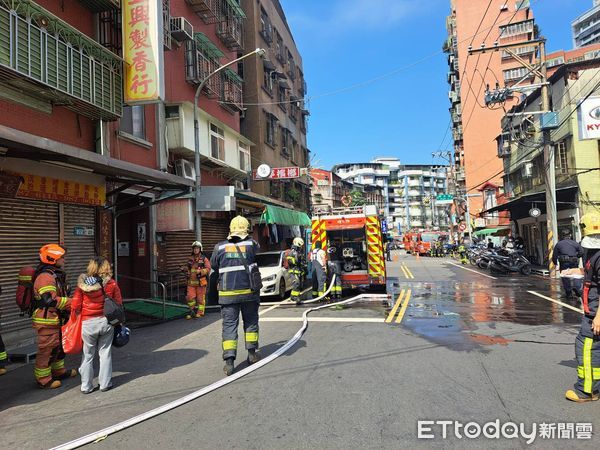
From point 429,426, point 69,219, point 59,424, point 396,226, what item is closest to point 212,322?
point 69,219

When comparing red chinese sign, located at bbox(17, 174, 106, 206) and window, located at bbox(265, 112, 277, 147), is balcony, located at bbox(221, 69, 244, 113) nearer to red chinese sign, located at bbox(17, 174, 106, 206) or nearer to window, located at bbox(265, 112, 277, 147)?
window, located at bbox(265, 112, 277, 147)

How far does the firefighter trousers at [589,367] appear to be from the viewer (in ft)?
13.9

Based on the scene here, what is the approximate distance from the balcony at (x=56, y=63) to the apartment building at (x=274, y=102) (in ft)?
43.6

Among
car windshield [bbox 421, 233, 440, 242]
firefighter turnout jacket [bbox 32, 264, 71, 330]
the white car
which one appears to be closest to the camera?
firefighter turnout jacket [bbox 32, 264, 71, 330]

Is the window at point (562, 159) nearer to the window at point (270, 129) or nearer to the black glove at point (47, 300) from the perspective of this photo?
the window at point (270, 129)

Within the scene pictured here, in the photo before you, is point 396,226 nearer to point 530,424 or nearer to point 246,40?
point 246,40

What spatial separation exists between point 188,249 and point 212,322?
7.47 metres

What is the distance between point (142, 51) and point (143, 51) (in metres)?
0.03

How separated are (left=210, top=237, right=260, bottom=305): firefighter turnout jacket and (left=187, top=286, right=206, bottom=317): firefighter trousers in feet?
15.4

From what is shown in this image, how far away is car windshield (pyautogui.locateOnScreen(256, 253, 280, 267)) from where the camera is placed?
14395 millimetres

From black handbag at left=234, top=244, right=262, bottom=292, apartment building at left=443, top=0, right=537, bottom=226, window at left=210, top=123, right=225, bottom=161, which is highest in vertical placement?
apartment building at left=443, top=0, right=537, bottom=226

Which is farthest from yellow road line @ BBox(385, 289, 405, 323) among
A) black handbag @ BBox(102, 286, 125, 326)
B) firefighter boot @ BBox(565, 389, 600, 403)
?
black handbag @ BBox(102, 286, 125, 326)

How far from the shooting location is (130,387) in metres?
5.31

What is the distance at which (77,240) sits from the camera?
10469 millimetres
